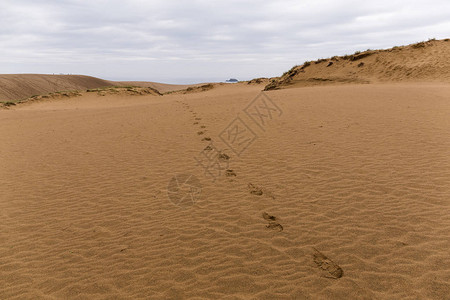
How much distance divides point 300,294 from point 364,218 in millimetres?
1858

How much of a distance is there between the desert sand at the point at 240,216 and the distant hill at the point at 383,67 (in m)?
13.9

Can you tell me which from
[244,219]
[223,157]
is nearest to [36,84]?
[223,157]

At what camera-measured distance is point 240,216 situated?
4828mm

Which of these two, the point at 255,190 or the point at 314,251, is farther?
the point at 255,190

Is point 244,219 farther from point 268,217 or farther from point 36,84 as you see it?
point 36,84

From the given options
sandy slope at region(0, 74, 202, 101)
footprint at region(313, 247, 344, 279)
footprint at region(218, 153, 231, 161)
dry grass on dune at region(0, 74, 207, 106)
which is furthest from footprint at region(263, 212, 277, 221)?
sandy slope at region(0, 74, 202, 101)

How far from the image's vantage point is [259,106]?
1369 centimetres

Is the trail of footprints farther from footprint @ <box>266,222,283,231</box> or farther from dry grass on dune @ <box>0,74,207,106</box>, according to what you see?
dry grass on dune @ <box>0,74,207,106</box>

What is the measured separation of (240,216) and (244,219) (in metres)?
0.12

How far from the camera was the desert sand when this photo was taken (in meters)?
3.46

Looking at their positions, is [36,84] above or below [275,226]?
above

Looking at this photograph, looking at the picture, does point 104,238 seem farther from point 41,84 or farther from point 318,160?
point 41,84

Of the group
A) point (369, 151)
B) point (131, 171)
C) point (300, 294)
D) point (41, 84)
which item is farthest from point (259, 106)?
point (41, 84)

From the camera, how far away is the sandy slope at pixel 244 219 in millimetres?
3451
